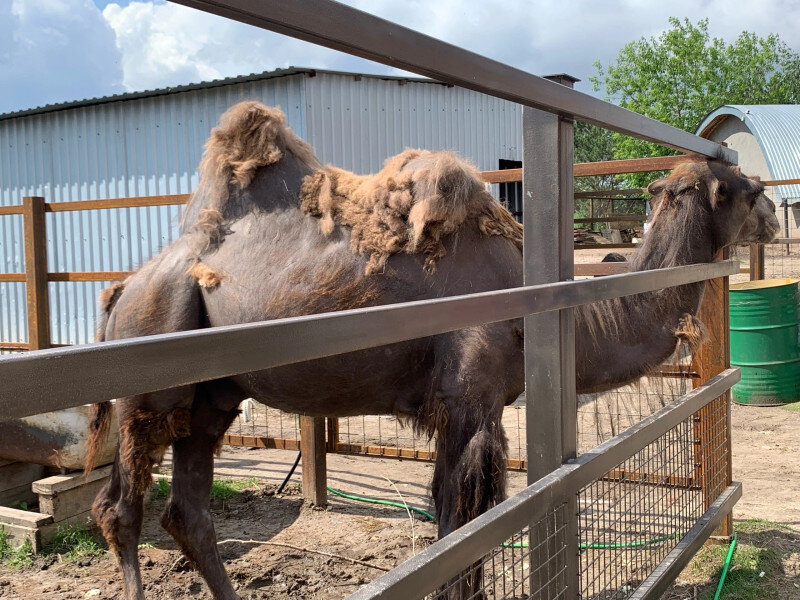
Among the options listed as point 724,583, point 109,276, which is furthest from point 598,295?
point 109,276

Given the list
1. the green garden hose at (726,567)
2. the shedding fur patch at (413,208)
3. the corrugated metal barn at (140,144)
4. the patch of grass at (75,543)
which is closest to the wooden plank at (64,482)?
the patch of grass at (75,543)

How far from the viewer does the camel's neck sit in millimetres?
3201

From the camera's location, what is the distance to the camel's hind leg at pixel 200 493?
12.4ft

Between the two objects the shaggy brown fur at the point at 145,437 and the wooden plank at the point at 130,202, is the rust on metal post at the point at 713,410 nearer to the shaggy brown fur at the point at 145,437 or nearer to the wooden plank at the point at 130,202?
the shaggy brown fur at the point at 145,437

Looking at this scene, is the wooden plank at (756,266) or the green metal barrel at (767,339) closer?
the green metal barrel at (767,339)

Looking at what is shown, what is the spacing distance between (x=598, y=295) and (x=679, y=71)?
38945 millimetres

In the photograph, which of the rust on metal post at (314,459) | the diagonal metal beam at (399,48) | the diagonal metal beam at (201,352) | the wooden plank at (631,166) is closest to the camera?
the diagonal metal beam at (201,352)

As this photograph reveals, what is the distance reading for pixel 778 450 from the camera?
628 cm

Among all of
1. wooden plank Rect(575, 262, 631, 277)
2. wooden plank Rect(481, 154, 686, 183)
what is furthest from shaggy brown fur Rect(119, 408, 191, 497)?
wooden plank Rect(575, 262, 631, 277)

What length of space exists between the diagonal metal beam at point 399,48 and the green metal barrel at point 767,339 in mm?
6221

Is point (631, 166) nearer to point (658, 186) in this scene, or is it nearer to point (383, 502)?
point (658, 186)

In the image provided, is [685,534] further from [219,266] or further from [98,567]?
[98,567]

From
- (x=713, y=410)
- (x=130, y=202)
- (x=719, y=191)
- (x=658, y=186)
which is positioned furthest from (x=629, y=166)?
(x=130, y=202)

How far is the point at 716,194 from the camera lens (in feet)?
12.5
